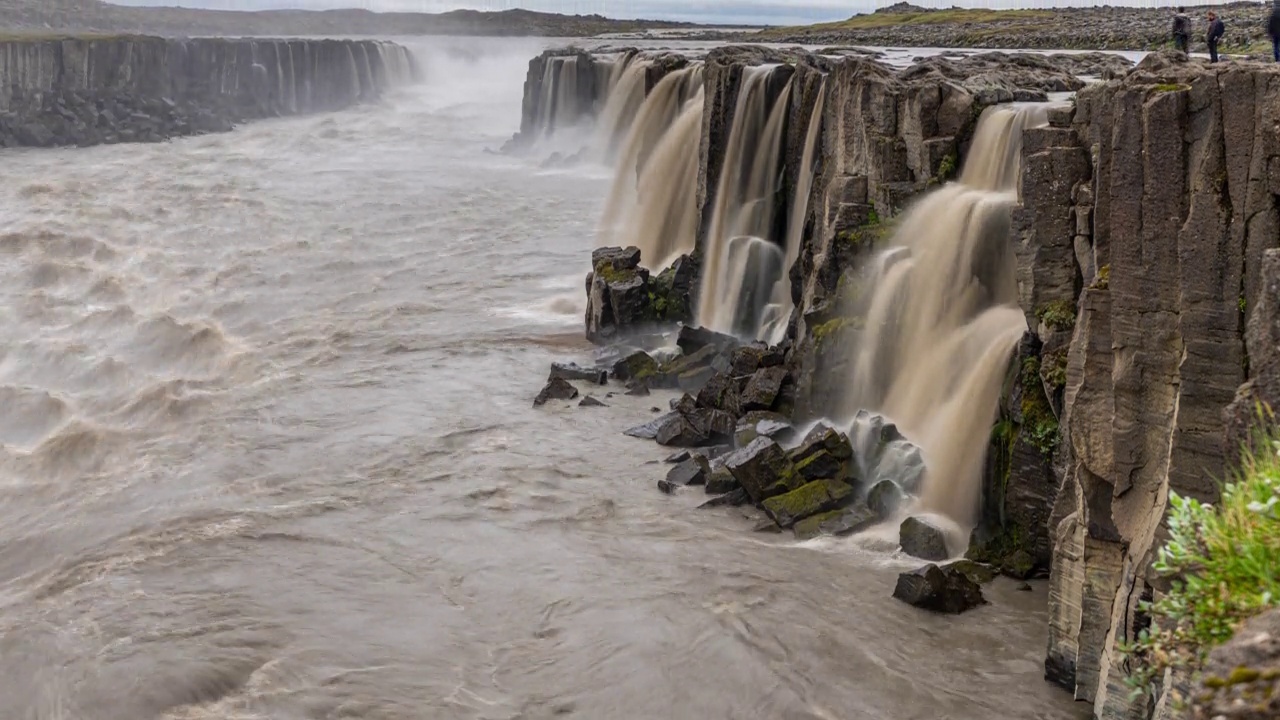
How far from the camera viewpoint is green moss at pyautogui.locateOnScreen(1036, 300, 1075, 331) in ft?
55.8

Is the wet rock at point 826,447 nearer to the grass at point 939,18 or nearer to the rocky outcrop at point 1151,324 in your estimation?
the rocky outcrop at point 1151,324

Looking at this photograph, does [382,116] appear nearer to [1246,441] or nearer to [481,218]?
[481,218]

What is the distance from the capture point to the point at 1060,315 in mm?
17078

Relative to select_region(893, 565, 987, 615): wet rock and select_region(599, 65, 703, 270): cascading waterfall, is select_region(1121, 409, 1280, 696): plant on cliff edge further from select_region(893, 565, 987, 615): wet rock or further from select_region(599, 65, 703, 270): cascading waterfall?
select_region(599, 65, 703, 270): cascading waterfall

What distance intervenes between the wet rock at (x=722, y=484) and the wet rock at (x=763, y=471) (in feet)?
0.79

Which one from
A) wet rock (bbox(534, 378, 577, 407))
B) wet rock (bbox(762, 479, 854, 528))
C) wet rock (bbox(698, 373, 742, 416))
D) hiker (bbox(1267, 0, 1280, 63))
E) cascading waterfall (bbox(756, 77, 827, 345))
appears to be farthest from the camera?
cascading waterfall (bbox(756, 77, 827, 345))

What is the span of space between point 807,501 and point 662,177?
19074mm

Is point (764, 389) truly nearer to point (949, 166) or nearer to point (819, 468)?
point (819, 468)

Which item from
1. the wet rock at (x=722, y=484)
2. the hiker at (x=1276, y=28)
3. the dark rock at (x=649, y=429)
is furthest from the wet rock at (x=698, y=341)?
the hiker at (x=1276, y=28)

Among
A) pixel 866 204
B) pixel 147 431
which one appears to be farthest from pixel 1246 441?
pixel 147 431

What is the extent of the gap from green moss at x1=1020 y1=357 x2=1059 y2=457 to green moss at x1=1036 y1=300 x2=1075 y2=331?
1.05 meters

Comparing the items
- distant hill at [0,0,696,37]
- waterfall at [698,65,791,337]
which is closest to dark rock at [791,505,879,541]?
waterfall at [698,65,791,337]

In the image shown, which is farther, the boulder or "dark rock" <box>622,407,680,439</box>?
the boulder

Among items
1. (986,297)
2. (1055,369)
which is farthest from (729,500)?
(1055,369)
